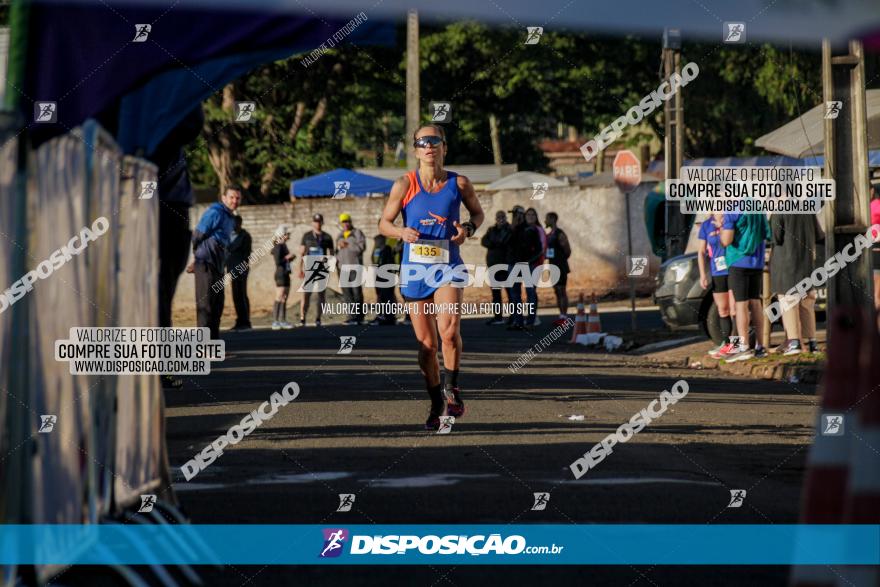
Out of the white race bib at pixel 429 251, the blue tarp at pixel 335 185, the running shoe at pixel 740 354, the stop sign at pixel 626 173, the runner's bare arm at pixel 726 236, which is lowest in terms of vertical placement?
the running shoe at pixel 740 354

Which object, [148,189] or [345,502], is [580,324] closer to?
[345,502]

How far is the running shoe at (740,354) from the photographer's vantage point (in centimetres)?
1839

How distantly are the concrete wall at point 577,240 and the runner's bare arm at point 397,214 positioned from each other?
2606 centimetres

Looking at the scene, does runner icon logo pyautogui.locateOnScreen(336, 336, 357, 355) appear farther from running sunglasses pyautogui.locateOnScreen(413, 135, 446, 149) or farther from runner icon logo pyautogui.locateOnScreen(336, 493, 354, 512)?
runner icon logo pyautogui.locateOnScreen(336, 493, 354, 512)

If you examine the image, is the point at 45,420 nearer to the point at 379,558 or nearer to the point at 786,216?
the point at 379,558

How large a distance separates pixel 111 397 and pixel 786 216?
11897 mm

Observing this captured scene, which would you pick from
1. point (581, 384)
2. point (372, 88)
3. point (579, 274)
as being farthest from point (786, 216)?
point (372, 88)

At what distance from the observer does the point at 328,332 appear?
26922 mm

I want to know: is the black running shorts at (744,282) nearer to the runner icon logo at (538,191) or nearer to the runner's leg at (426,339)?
the runner's leg at (426,339)

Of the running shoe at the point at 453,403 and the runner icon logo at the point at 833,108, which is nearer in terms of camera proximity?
the running shoe at the point at 453,403

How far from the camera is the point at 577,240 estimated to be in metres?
38.7

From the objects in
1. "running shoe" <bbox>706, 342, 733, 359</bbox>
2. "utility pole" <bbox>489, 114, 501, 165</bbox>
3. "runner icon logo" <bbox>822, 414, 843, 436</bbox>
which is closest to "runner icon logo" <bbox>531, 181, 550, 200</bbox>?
"running shoe" <bbox>706, 342, 733, 359</bbox>

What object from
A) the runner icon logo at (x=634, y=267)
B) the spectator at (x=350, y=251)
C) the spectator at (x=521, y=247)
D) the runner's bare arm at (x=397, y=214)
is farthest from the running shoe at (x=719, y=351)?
the spectator at (x=350, y=251)

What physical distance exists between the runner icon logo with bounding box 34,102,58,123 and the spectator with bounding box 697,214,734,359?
1300cm
